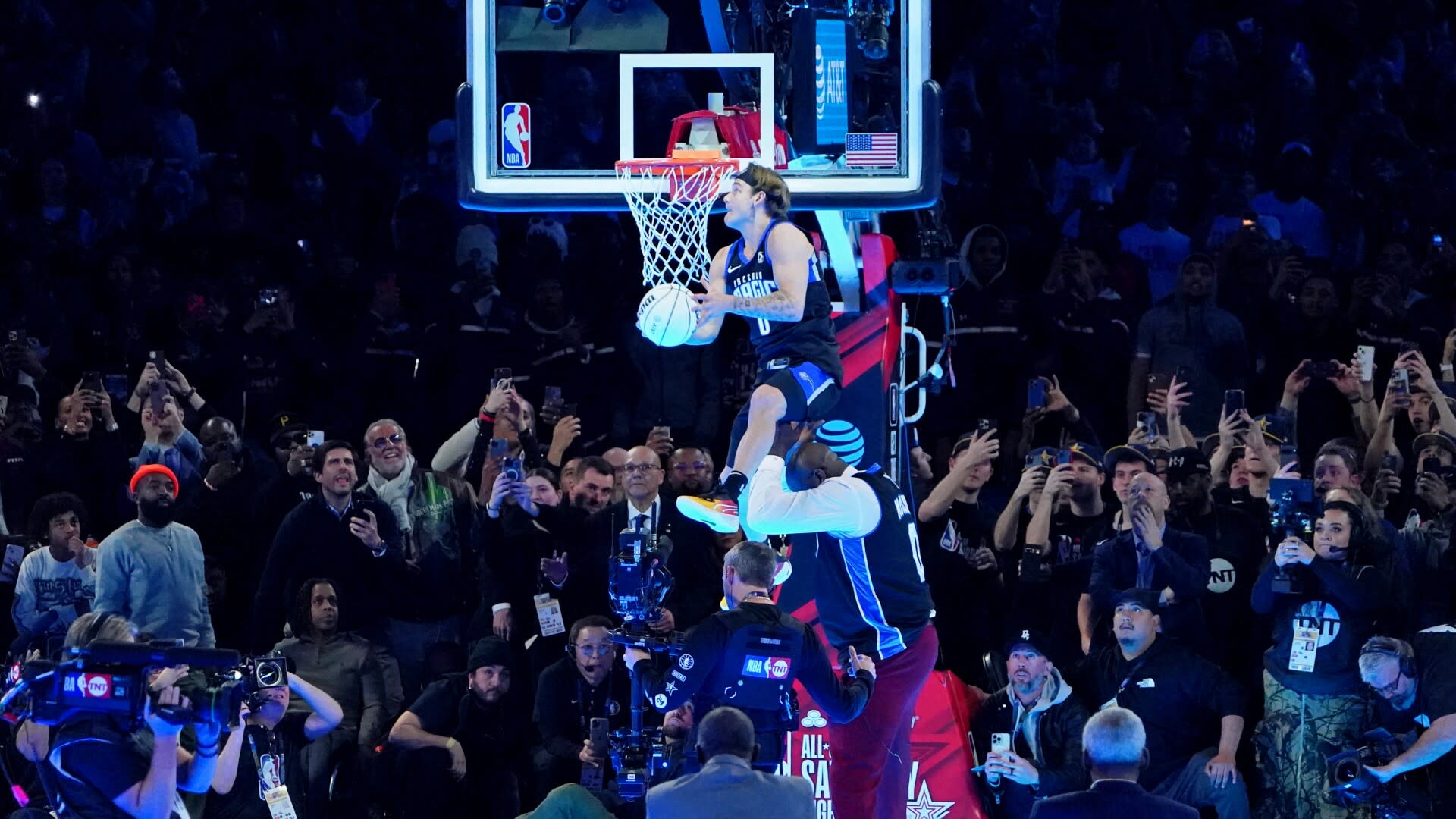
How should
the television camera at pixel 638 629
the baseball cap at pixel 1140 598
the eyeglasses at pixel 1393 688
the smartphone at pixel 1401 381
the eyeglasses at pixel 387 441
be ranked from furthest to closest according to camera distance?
the eyeglasses at pixel 387 441
the smartphone at pixel 1401 381
the baseball cap at pixel 1140 598
the eyeglasses at pixel 1393 688
the television camera at pixel 638 629

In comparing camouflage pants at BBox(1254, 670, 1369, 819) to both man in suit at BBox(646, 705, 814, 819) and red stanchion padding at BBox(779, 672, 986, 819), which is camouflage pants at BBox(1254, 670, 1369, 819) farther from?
man in suit at BBox(646, 705, 814, 819)

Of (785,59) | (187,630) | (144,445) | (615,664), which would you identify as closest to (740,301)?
(785,59)

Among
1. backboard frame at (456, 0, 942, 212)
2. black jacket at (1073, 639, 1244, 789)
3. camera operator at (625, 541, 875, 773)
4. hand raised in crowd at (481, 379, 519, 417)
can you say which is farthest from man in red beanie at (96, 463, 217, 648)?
black jacket at (1073, 639, 1244, 789)

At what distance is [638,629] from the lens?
802cm

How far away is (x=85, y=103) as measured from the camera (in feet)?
47.0

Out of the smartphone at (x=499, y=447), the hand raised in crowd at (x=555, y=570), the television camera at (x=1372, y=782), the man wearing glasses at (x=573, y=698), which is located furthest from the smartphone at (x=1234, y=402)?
the smartphone at (x=499, y=447)

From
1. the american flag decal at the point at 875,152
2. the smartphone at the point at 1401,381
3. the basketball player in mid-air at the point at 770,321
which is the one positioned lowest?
the smartphone at the point at 1401,381

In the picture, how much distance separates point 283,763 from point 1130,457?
15.4 ft

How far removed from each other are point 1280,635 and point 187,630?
18.8 ft

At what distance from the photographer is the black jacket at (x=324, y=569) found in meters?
10.8

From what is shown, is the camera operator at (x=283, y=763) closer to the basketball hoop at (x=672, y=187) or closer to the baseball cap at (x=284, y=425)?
the baseball cap at (x=284, y=425)

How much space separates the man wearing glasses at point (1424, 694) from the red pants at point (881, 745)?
7.97ft

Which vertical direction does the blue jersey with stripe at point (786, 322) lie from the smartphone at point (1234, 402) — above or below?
above

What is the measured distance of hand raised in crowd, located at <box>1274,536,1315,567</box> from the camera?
9742 mm
